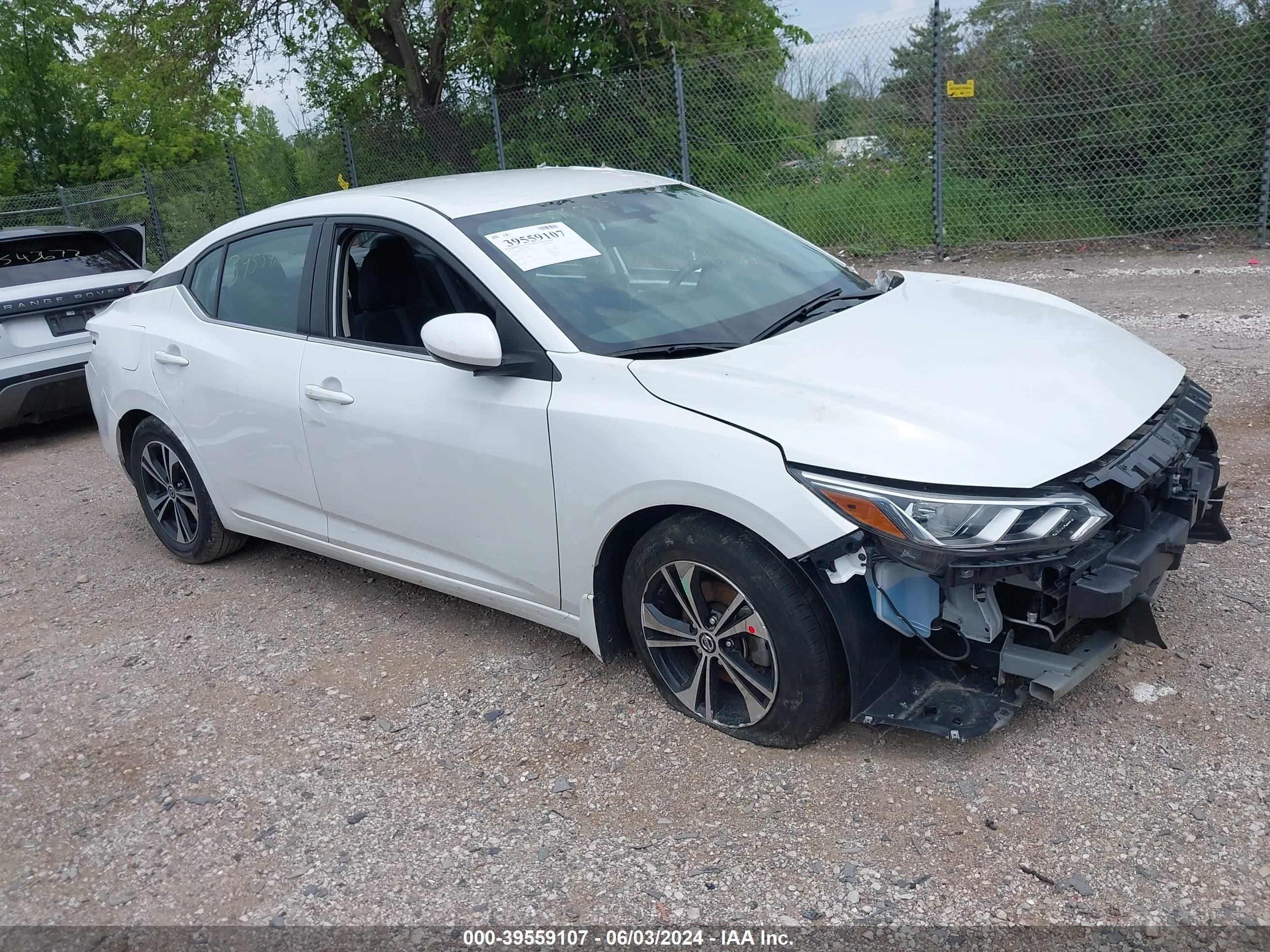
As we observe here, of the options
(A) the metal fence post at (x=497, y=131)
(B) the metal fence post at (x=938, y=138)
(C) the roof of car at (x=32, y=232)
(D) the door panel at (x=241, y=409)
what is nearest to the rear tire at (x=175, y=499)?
(D) the door panel at (x=241, y=409)

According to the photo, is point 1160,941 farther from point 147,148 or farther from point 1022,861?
point 147,148

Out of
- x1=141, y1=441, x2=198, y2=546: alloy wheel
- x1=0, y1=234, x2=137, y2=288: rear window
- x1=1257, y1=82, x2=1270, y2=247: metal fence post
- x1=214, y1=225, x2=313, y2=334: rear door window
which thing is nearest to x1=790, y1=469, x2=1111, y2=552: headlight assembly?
x1=214, y1=225, x2=313, y2=334: rear door window

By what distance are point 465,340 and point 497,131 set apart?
36.0 feet

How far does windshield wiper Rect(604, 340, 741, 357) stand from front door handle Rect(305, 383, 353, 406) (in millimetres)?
1151

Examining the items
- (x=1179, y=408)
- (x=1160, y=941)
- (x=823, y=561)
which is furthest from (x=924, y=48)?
(x=1160, y=941)

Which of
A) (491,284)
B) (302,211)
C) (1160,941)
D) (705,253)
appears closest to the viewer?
(1160,941)

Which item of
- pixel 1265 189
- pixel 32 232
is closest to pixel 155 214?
pixel 32 232

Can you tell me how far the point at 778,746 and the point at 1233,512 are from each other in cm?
250

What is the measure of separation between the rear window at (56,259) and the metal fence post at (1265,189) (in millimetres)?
9615

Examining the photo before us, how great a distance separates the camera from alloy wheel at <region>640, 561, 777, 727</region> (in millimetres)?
3100

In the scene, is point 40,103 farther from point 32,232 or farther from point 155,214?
point 32,232

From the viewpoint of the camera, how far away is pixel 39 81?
25453 millimetres

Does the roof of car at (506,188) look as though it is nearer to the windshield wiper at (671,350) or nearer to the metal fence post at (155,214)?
the windshield wiper at (671,350)

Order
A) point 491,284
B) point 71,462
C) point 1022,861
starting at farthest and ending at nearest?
point 71,462, point 491,284, point 1022,861
